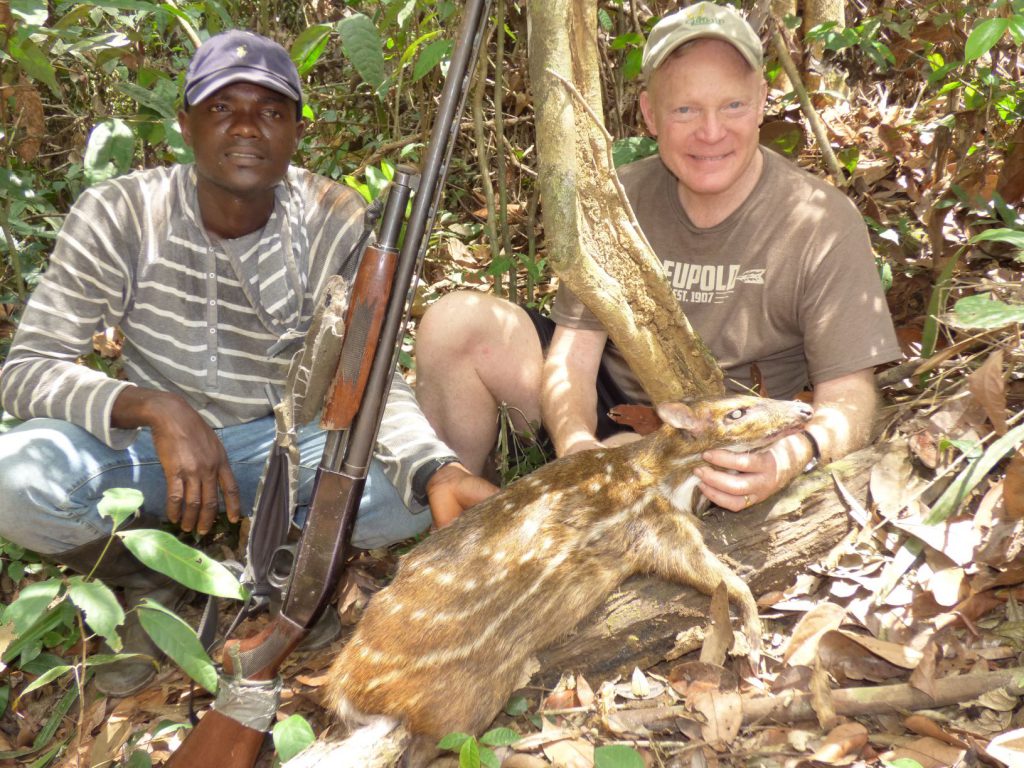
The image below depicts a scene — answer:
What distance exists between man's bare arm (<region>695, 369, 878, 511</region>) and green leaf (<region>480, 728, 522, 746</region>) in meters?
1.21

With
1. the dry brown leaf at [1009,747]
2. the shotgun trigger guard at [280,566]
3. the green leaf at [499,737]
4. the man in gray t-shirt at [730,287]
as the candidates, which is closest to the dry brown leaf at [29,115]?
the man in gray t-shirt at [730,287]

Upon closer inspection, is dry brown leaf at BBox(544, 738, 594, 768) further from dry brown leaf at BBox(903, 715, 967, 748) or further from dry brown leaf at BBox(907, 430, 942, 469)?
dry brown leaf at BBox(907, 430, 942, 469)

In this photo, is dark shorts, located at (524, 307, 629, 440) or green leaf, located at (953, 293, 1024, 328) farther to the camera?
dark shorts, located at (524, 307, 629, 440)

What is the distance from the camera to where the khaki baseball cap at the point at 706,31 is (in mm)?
4113

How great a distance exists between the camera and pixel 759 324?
441cm

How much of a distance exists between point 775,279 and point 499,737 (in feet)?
7.61

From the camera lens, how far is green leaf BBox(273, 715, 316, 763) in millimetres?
3268

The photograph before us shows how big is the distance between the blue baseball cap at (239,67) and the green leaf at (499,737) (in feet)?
9.56

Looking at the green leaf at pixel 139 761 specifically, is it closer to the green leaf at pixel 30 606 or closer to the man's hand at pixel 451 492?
the green leaf at pixel 30 606

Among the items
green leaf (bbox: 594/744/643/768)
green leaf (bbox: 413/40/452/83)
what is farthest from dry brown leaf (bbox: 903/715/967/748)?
green leaf (bbox: 413/40/452/83)

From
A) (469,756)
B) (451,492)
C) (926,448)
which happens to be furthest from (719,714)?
(451,492)

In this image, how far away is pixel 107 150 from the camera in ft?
17.1

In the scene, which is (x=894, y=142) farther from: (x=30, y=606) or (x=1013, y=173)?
(x=30, y=606)

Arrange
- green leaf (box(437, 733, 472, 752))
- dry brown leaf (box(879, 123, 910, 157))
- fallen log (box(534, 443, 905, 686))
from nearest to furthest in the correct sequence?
green leaf (box(437, 733, 472, 752)) → fallen log (box(534, 443, 905, 686)) → dry brown leaf (box(879, 123, 910, 157))
